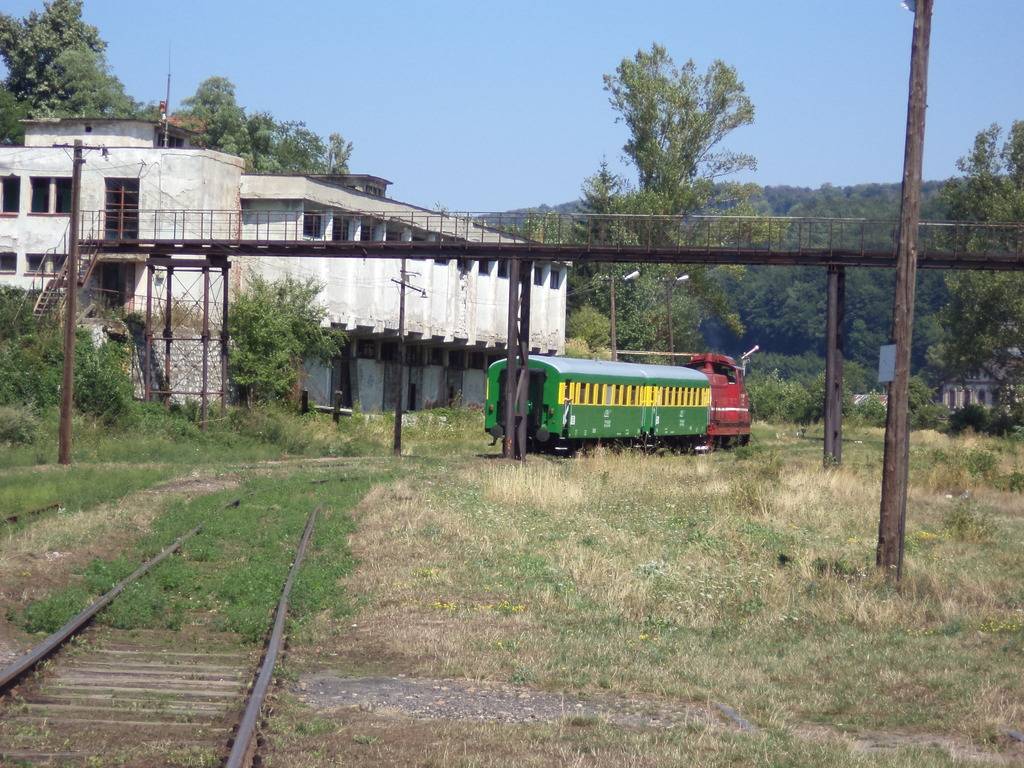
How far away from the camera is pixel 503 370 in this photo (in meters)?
37.9

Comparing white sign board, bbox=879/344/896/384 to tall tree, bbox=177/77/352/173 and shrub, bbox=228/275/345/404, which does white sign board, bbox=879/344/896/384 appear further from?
tall tree, bbox=177/77/352/173

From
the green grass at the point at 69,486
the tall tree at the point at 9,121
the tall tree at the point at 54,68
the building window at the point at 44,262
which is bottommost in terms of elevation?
the green grass at the point at 69,486

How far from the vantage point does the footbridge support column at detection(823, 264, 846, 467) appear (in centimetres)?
3506

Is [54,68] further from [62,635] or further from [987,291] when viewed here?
[62,635]

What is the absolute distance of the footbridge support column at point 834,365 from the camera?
3506cm

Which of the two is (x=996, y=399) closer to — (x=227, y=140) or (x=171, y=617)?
(x=227, y=140)

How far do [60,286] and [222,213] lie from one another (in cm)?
727

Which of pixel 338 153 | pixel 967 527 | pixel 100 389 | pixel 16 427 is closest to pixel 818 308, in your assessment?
pixel 338 153

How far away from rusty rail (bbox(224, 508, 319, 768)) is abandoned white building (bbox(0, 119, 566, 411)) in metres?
31.4

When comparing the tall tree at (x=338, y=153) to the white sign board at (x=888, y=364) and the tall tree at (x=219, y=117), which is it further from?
the white sign board at (x=888, y=364)

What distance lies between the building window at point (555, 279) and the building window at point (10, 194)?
30.0 metres

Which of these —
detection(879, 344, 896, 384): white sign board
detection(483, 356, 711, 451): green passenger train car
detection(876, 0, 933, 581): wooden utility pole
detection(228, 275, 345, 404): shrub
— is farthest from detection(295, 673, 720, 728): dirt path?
detection(228, 275, 345, 404): shrub

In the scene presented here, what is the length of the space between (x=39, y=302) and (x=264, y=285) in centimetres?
867

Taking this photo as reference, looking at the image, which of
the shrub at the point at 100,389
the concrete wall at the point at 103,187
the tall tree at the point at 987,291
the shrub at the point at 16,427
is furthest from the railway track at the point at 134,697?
the tall tree at the point at 987,291
